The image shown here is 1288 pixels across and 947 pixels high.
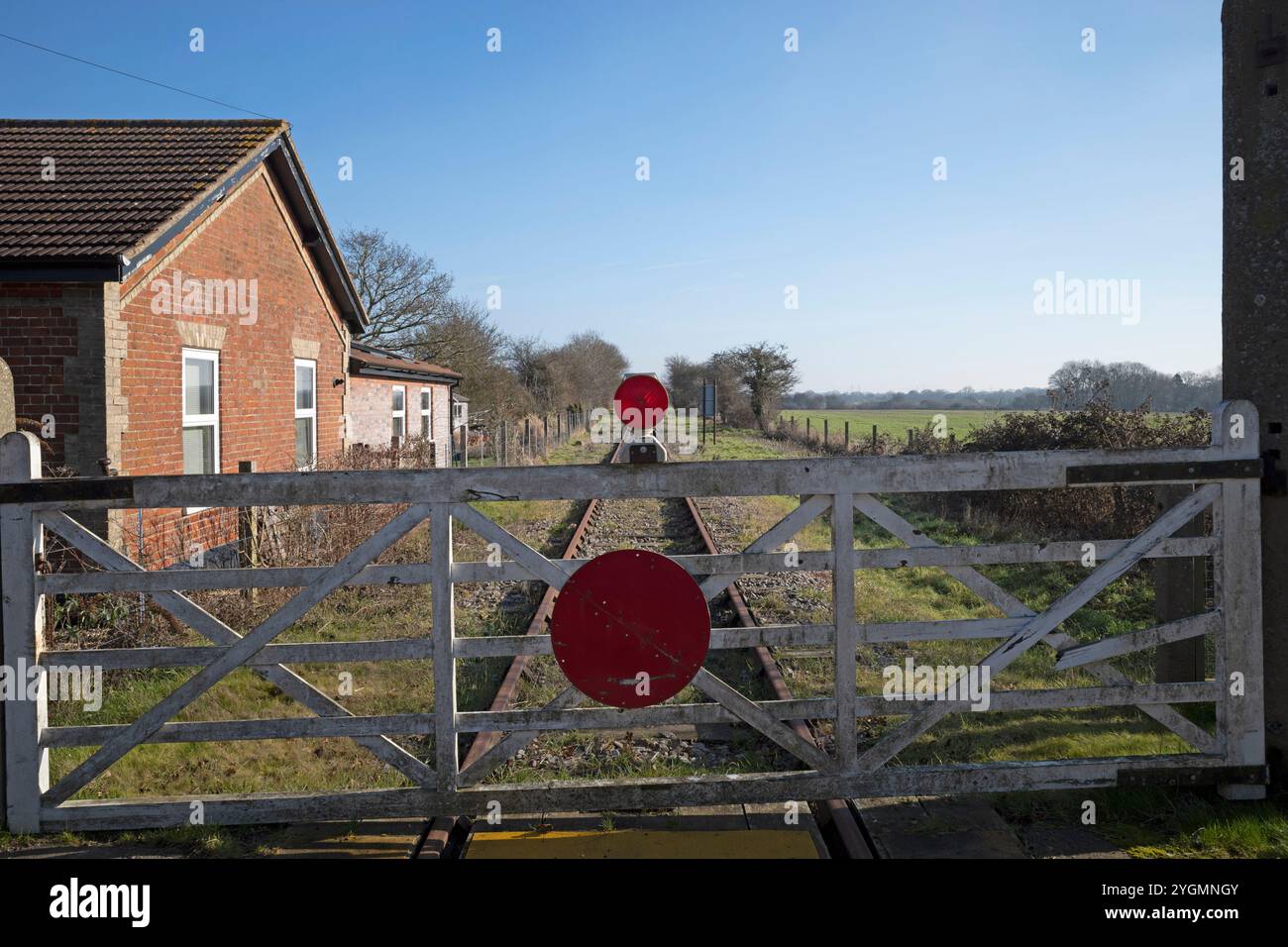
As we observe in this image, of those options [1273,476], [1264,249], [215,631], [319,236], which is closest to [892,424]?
[319,236]

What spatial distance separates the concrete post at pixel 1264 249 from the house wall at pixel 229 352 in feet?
28.4

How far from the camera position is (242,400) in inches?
429

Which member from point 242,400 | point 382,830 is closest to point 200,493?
point 382,830

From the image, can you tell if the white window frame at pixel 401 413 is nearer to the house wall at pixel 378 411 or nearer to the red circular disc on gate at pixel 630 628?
the house wall at pixel 378 411

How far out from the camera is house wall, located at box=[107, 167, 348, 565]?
8.41m

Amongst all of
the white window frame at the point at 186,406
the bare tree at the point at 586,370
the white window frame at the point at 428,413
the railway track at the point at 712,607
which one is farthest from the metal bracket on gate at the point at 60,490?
the bare tree at the point at 586,370

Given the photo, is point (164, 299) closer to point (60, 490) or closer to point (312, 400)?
point (312, 400)

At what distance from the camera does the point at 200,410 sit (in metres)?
10.0

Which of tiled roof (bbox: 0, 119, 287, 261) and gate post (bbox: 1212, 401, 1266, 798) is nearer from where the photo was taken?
gate post (bbox: 1212, 401, 1266, 798)

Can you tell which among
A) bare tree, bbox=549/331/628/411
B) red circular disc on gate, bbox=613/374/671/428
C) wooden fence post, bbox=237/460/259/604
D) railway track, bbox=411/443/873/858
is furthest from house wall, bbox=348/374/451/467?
bare tree, bbox=549/331/628/411

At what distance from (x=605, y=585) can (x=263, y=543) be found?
7.16 metres

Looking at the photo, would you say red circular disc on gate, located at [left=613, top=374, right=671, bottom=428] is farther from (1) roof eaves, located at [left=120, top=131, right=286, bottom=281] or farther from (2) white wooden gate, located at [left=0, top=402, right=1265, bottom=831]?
(1) roof eaves, located at [left=120, top=131, right=286, bottom=281]

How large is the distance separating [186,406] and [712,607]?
6458 mm

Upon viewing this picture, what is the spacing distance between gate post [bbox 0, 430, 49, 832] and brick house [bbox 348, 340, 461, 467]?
12.6 metres
